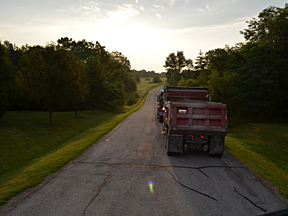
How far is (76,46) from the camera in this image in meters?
64.1

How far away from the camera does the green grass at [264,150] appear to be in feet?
23.8

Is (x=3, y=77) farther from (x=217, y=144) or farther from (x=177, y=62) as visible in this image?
(x=177, y=62)

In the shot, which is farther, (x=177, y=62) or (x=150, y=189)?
(x=177, y=62)

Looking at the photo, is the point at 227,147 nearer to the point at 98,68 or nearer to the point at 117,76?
the point at 98,68

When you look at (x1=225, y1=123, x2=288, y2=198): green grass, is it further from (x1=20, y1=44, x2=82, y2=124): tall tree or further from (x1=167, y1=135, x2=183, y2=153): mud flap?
(x1=20, y1=44, x2=82, y2=124): tall tree

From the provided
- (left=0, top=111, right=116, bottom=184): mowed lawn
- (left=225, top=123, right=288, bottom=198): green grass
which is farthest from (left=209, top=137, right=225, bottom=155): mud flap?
(left=0, top=111, right=116, bottom=184): mowed lawn

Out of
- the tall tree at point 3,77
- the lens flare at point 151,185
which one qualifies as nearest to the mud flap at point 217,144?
the lens flare at point 151,185

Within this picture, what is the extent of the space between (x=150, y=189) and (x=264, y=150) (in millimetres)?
11396

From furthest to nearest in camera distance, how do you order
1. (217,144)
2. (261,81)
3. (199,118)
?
1. (261,81)
2. (217,144)
3. (199,118)

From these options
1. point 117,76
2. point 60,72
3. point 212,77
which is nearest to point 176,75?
point 117,76

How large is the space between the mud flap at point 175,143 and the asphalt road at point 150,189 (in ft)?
1.42

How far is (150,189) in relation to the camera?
5828 mm

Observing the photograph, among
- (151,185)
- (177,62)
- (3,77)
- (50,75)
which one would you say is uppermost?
(177,62)

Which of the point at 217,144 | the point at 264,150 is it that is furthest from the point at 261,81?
the point at 217,144
